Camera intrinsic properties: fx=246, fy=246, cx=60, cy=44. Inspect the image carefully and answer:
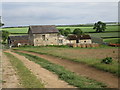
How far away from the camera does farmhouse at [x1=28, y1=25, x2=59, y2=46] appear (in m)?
56.9

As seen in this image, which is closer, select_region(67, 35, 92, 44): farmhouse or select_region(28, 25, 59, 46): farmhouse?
select_region(28, 25, 59, 46): farmhouse

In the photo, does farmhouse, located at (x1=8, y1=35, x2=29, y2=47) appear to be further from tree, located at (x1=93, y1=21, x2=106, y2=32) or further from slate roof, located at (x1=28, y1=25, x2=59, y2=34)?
tree, located at (x1=93, y1=21, x2=106, y2=32)

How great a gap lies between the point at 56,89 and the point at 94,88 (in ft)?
6.05

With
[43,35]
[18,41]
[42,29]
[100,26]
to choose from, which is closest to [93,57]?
[43,35]

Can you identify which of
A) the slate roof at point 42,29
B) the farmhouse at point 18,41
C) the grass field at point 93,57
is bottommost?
the grass field at point 93,57

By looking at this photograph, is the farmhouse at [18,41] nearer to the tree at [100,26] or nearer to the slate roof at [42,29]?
the slate roof at [42,29]

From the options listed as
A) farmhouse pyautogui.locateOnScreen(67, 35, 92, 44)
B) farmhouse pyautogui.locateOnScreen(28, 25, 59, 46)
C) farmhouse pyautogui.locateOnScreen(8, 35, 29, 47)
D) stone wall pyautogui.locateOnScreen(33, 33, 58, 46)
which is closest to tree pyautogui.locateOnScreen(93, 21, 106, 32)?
farmhouse pyautogui.locateOnScreen(67, 35, 92, 44)

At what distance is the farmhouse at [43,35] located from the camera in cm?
5688

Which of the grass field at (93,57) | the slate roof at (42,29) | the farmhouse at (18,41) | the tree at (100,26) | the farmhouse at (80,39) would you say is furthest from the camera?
the tree at (100,26)

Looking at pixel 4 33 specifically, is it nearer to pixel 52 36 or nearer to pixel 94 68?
pixel 52 36

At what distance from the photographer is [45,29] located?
5756 cm

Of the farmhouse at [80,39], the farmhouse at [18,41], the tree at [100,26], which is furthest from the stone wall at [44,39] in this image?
the tree at [100,26]

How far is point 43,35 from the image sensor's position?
57.1 m

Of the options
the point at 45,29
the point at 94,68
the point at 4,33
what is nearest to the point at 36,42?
the point at 45,29
